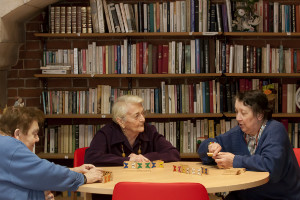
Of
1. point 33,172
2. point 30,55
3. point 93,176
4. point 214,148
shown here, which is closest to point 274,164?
point 214,148

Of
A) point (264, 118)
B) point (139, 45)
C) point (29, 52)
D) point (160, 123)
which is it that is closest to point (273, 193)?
point (264, 118)

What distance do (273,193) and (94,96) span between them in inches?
95.0

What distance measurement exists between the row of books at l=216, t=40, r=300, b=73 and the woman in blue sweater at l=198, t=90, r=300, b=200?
1.72 metres

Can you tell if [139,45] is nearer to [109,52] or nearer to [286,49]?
[109,52]

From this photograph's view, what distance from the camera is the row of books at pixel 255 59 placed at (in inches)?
183

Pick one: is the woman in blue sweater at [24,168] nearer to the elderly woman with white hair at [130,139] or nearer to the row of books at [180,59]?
the elderly woman with white hair at [130,139]

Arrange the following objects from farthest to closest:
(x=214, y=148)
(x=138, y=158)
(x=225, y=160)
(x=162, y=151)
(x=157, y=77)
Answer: (x=157, y=77), (x=162, y=151), (x=138, y=158), (x=214, y=148), (x=225, y=160)

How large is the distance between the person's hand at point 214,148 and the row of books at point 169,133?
1723mm

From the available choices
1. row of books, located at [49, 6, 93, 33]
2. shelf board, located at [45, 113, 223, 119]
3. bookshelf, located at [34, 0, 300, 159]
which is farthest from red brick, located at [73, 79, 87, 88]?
row of books, located at [49, 6, 93, 33]

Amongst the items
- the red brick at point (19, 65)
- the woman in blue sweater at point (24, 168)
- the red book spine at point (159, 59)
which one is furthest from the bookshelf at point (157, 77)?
the woman in blue sweater at point (24, 168)

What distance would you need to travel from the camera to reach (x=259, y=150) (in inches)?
110

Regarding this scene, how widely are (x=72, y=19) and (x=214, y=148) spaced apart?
237cm

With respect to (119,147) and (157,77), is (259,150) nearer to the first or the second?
(119,147)

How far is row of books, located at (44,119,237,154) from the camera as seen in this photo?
4.71m
